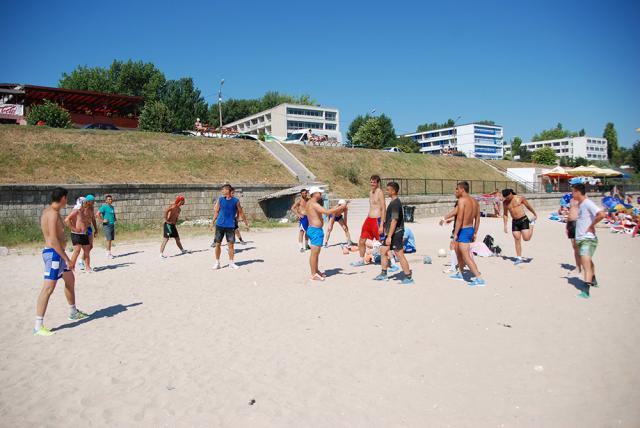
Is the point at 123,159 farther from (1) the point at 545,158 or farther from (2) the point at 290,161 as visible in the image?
(1) the point at 545,158

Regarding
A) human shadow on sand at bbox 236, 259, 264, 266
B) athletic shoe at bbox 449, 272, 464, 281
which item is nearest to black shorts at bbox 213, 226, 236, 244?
human shadow on sand at bbox 236, 259, 264, 266

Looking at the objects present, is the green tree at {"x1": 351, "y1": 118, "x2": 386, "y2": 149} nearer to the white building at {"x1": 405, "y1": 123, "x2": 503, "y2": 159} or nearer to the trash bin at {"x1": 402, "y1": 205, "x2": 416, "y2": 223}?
the trash bin at {"x1": 402, "y1": 205, "x2": 416, "y2": 223}

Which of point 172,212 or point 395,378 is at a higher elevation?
point 172,212

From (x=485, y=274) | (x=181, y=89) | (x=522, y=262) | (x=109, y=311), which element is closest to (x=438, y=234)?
(x=522, y=262)

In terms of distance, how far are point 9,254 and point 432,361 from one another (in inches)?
499

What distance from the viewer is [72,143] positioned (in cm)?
2175

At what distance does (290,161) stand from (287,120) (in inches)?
2188

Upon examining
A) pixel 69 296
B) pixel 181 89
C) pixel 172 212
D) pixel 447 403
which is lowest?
pixel 447 403

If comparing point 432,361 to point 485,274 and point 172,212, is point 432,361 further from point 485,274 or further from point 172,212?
point 172,212

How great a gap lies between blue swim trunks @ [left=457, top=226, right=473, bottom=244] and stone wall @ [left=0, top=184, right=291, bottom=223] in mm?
14705

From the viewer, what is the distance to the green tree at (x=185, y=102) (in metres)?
51.4

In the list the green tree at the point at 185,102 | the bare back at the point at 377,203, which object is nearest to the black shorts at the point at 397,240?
the bare back at the point at 377,203

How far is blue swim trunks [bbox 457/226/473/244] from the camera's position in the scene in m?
7.35

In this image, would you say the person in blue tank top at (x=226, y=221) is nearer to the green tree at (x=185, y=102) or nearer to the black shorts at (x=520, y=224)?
the black shorts at (x=520, y=224)
